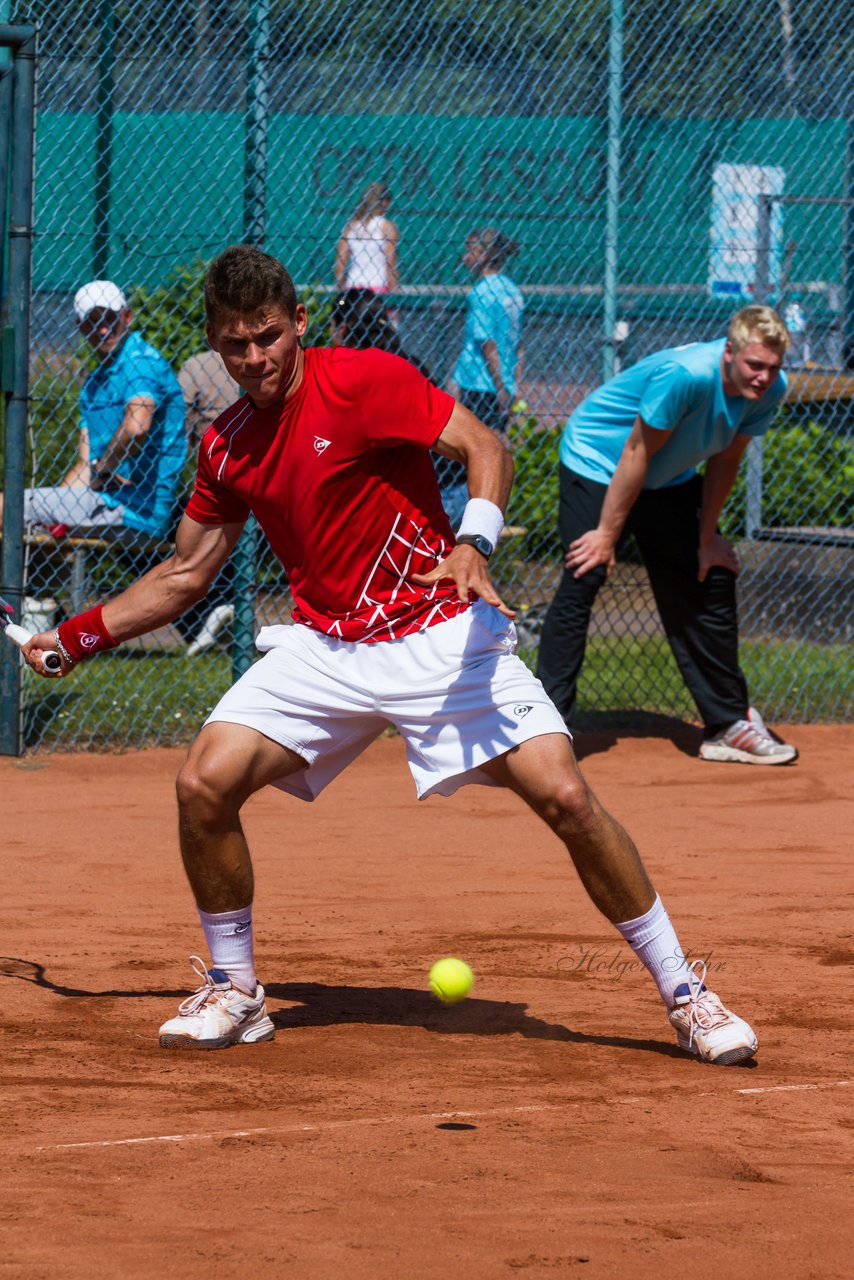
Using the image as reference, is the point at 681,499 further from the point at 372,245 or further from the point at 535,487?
the point at 535,487

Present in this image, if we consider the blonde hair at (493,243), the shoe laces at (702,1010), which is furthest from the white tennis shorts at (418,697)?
the blonde hair at (493,243)

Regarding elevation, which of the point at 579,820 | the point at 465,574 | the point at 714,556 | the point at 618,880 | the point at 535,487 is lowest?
the point at 535,487

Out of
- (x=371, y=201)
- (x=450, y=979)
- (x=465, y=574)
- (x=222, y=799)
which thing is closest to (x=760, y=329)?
(x=371, y=201)

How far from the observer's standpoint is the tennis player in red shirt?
160 inches

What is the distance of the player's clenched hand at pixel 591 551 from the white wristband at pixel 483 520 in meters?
3.46

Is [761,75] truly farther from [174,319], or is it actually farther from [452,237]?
[174,319]

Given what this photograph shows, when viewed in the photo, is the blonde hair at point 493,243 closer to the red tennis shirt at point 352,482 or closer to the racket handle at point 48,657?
→ the red tennis shirt at point 352,482

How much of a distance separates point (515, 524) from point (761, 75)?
3004 millimetres

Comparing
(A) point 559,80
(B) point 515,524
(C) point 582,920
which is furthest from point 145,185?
(C) point 582,920

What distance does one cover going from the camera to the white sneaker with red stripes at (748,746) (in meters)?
8.04

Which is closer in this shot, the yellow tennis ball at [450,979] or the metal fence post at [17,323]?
the yellow tennis ball at [450,979]

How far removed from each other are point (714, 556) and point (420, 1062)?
4062 mm

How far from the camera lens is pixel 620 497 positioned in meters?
7.39

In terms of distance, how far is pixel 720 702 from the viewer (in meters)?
8.07
